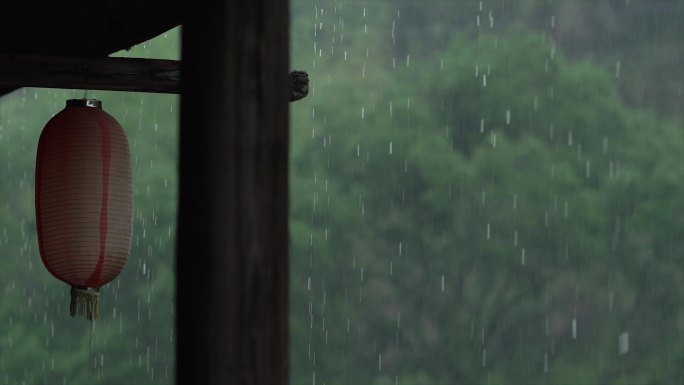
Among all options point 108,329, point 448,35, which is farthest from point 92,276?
point 448,35

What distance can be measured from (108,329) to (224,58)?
10.7 metres

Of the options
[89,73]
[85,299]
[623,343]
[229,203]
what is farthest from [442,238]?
[229,203]

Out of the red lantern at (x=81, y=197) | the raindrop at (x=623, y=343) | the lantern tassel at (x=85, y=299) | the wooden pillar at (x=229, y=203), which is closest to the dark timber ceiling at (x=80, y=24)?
the red lantern at (x=81, y=197)

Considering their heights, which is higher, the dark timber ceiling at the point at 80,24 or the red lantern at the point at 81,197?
the dark timber ceiling at the point at 80,24

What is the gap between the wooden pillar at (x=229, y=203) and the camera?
4.89 ft

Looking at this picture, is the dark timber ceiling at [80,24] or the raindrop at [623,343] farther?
the raindrop at [623,343]

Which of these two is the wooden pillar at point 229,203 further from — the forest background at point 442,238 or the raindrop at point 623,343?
the raindrop at point 623,343

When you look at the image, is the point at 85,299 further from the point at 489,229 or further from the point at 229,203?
the point at 489,229

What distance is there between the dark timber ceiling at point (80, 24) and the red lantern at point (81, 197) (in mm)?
181

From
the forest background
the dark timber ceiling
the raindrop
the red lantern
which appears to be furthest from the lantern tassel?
the raindrop

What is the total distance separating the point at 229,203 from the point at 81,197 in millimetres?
1676

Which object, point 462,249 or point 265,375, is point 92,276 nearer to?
point 265,375

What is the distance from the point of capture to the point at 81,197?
307 cm

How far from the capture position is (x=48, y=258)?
3143mm
